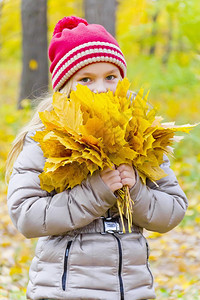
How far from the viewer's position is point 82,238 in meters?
2.20

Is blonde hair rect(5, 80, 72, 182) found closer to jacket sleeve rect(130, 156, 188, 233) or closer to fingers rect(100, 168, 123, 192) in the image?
fingers rect(100, 168, 123, 192)

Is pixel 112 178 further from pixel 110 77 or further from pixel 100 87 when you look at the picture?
pixel 110 77

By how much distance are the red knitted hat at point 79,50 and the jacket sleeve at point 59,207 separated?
28.9 inches

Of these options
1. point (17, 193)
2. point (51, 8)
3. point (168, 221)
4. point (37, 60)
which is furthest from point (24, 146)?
point (51, 8)

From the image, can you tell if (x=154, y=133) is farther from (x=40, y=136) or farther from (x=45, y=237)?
(x=45, y=237)

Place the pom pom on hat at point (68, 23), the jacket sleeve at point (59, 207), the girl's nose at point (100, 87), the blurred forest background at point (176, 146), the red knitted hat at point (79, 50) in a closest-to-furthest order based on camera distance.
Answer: the jacket sleeve at point (59, 207)
the girl's nose at point (100, 87)
the red knitted hat at point (79, 50)
the pom pom on hat at point (68, 23)
the blurred forest background at point (176, 146)

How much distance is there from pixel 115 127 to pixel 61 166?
0.33 meters

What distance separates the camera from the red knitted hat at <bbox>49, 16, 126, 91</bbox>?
2.47m

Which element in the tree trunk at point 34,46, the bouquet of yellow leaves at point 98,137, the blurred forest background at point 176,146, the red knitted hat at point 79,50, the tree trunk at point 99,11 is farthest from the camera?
the tree trunk at point 34,46

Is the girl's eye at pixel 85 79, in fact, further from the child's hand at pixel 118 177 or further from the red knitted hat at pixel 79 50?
the child's hand at pixel 118 177

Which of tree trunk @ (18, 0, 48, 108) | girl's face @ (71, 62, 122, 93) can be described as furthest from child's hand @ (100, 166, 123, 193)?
tree trunk @ (18, 0, 48, 108)

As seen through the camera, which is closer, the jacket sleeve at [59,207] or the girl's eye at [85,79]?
the jacket sleeve at [59,207]

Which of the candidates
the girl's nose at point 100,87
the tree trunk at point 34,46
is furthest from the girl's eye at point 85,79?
the tree trunk at point 34,46

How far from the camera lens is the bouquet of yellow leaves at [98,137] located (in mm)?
1964
